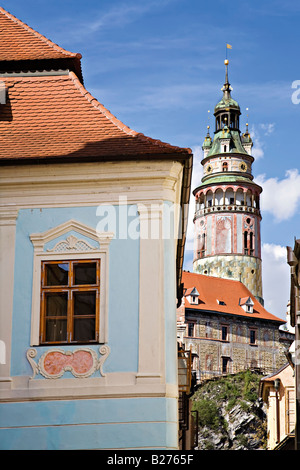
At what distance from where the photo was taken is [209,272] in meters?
90.4

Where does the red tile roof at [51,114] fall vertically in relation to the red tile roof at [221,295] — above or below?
below

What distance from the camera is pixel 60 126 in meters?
13.2

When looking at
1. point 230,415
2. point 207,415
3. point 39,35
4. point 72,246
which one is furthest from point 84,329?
point 230,415

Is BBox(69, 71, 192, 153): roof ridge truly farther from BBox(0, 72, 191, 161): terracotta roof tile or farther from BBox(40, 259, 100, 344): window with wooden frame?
BBox(40, 259, 100, 344): window with wooden frame

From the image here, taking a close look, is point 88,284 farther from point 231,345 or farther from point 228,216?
point 228,216

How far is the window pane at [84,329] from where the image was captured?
11914 millimetres

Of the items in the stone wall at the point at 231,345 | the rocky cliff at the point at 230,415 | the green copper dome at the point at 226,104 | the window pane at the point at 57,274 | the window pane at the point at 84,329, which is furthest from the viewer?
the green copper dome at the point at 226,104

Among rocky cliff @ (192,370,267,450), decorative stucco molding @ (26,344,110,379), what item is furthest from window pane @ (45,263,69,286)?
rocky cliff @ (192,370,267,450)

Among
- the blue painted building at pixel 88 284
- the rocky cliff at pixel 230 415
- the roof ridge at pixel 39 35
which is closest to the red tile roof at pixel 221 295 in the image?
the rocky cliff at pixel 230 415

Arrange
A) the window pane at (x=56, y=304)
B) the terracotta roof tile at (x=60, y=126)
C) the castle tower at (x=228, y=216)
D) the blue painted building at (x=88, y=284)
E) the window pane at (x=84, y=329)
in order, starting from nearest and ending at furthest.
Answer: the blue painted building at (x=88, y=284) → the window pane at (x=84, y=329) → the window pane at (x=56, y=304) → the terracotta roof tile at (x=60, y=126) → the castle tower at (x=228, y=216)

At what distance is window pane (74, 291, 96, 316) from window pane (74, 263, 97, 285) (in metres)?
0.20

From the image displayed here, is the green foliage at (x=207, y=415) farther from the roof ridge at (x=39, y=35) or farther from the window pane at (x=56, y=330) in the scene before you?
the window pane at (x=56, y=330)

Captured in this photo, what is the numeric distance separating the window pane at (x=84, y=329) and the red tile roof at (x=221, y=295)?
6729cm
